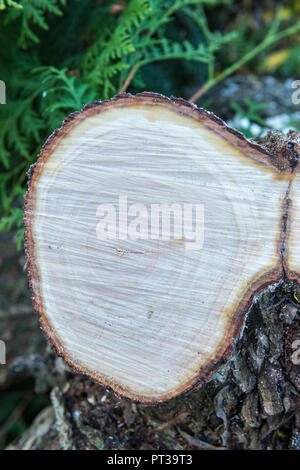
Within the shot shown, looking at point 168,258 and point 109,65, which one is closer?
point 168,258

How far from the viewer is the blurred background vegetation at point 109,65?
1.68m

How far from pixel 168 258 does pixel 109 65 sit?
105 cm

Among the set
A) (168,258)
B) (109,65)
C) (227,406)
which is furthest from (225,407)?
(109,65)

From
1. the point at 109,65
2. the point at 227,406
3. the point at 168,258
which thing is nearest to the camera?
the point at 168,258

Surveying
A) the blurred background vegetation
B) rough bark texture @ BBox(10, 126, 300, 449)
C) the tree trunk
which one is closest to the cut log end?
Result: the tree trunk

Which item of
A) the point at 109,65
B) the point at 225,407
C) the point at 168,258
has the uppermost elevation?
the point at 109,65

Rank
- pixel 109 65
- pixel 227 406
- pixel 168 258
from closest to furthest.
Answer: pixel 168 258
pixel 227 406
pixel 109 65

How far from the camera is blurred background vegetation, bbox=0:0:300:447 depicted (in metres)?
1.68

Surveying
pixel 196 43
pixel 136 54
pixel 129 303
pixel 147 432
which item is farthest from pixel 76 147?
pixel 196 43

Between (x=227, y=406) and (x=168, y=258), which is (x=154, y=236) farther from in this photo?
(x=227, y=406)

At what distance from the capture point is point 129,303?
1218 millimetres

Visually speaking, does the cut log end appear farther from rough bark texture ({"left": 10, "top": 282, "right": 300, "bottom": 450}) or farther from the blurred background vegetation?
the blurred background vegetation

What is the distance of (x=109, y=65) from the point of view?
178 centimetres

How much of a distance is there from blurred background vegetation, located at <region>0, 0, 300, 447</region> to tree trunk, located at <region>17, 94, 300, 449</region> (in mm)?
446
